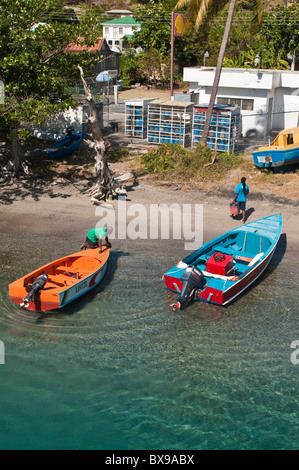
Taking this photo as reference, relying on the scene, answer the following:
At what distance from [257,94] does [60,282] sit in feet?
61.2

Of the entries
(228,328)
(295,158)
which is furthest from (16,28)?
(228,328)

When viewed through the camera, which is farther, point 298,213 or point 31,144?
point 31,144

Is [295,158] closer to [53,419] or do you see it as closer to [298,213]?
[298,213]

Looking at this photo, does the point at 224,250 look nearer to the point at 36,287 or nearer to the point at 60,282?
the point at 60,282

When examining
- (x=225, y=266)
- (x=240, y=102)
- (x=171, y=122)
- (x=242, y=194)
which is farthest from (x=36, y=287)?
(x=240, y=102)

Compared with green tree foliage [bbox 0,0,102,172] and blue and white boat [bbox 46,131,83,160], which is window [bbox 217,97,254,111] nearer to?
blue and white boat [bbox 46,131,83,160]

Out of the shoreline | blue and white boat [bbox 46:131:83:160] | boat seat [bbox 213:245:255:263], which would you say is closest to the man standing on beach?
the shoreline

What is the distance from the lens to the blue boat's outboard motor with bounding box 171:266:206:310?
42.5 ft

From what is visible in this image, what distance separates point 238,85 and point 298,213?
11231mm

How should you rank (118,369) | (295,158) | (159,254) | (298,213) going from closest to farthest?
1. (118,369)
2. (159,254)
3. (298,213)
4. (295,158)

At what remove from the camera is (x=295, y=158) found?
69.9 ft

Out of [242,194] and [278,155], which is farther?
[278,155]

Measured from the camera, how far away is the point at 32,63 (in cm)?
2069

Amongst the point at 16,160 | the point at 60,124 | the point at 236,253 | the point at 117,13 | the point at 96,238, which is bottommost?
the point at 236,253
